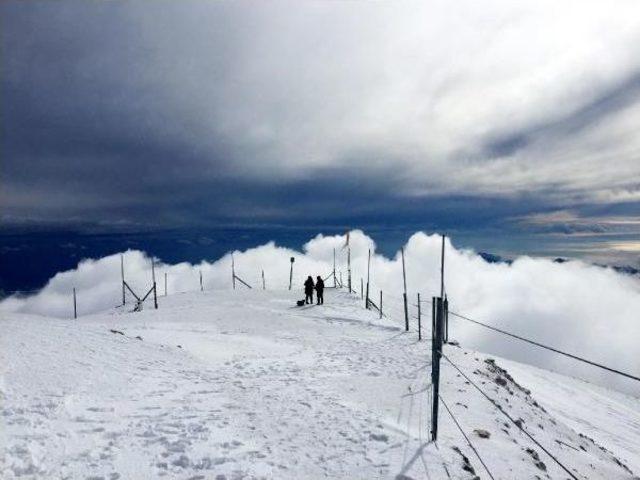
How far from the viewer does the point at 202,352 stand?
18469mm

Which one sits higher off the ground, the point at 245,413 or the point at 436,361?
the point at 436,361

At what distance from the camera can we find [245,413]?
36.8 feet

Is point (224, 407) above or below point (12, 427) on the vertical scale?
below

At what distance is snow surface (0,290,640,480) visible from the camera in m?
8.41

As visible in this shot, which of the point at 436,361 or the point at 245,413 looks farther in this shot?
the point at 245,413

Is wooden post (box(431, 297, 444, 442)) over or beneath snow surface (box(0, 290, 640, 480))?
over

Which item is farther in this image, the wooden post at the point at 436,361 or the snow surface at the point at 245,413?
the wooden post at the point at 436,361

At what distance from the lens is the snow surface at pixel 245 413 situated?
841cm

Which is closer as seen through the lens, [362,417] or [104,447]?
[104,447]

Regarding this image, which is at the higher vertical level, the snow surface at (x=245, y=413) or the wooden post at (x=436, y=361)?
the wooden post at (x=436, y=361)

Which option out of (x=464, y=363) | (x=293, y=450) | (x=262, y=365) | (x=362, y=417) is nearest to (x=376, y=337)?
(x=464, y=363)

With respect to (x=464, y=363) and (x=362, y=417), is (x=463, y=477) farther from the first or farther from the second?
(x=464, y=363)

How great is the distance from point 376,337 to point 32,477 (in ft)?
63.6

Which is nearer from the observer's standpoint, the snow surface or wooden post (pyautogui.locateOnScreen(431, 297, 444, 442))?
the snow surface
